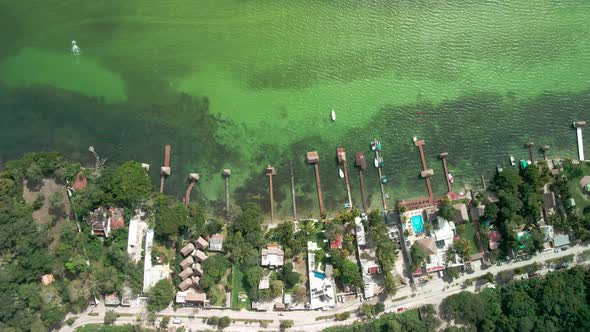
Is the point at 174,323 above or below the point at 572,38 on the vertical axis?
below

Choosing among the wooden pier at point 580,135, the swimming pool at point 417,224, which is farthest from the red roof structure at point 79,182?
the wooden pier at point 580,135

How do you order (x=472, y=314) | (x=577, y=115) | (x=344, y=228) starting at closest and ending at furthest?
(x=472, y=314) < (x=344, y=228) < (x=577, y=115)

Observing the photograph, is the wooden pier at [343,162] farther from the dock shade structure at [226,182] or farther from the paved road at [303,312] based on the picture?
the dock shade structure at [226,182]

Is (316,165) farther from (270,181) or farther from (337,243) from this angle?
(337,243)

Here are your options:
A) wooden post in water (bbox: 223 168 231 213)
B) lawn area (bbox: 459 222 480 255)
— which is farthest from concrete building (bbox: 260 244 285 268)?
lawn area (bbox: 459 222 480 255)

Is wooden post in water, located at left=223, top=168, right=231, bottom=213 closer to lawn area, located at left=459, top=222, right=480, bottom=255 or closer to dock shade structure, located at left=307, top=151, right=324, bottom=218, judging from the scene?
dock shade structure, located at left=307, top=151, right=324, bottom=218

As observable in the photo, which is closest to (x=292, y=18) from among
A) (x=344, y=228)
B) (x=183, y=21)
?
(x=183, y=21)

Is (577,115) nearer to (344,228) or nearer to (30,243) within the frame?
(344,228)
